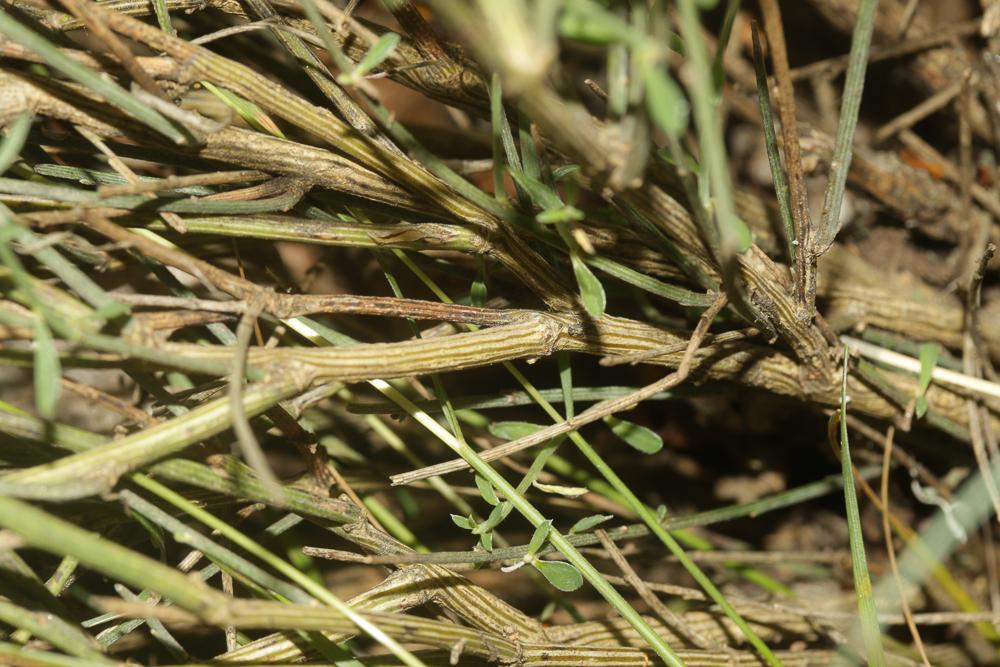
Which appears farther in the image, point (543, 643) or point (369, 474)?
point (369, 474)

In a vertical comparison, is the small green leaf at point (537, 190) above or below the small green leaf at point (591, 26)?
above

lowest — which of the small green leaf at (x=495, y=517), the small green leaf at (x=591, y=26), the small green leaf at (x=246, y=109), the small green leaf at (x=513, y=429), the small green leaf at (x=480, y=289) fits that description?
the small green leaf at (x=495, y=517)

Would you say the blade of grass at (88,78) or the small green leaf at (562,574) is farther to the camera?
the small green leaf at (562,574)

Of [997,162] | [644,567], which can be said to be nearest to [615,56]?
[644,567]

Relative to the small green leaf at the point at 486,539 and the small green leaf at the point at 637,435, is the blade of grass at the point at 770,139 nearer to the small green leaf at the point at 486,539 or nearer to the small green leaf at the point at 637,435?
the small green leaf at the point at 637,435

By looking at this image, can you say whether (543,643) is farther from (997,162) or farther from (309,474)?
(997,162)

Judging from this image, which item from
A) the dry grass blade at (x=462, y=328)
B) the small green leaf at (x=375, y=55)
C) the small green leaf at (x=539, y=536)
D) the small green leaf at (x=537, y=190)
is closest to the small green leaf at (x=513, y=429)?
the dry grass blade at (x=462, y=328)

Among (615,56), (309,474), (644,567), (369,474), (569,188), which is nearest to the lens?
(615,56)

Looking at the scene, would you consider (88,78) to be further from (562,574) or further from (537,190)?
(562,574)
